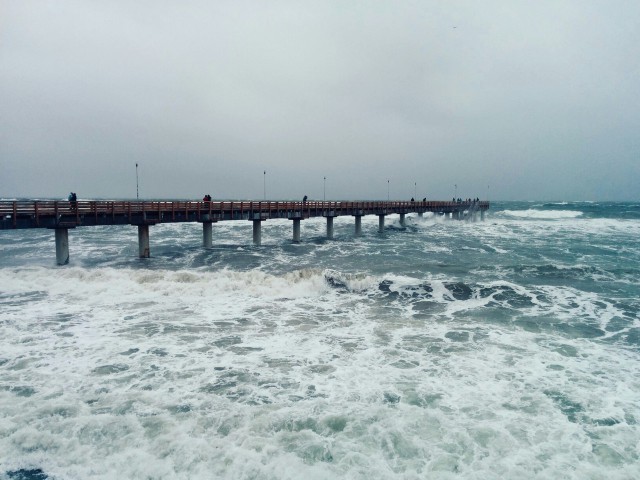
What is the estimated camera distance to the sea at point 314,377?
23.3ft

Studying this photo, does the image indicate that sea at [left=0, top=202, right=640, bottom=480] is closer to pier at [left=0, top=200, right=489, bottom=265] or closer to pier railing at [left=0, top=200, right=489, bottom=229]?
pier railing at [left=0, top=200, right=489, bottom=229]

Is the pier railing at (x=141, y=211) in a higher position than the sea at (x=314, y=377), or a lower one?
higher

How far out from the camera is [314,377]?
10367 millimetres

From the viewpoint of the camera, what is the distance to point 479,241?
44.4m

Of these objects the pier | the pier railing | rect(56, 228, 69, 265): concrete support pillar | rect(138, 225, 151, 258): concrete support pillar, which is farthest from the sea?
rect(138, 225, 151, 258): concrete support pillar

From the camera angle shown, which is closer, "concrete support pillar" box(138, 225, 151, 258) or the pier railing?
the pier railing

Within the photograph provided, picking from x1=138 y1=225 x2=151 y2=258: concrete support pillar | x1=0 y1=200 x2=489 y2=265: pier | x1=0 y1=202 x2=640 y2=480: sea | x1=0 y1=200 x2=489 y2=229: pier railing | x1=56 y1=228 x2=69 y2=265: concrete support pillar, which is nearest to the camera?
x1=0 y1=202 x2=640 y2=480: sea

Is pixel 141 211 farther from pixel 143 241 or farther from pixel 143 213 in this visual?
pixel 143 241

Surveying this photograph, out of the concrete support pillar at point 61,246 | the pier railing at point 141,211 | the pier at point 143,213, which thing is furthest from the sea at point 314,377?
the concrete support pillar at point 61,246

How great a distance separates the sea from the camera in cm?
711

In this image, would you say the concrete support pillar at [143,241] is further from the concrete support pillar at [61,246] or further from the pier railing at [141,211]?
the concrete support pillar at [61,246]

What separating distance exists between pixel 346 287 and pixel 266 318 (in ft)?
20.6

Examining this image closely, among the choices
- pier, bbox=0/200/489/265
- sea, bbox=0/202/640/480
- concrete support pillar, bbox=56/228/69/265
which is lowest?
sea, bbox=0/202/640/480

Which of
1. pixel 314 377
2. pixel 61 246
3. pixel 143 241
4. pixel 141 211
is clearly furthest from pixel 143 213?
pixel 314 377
